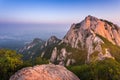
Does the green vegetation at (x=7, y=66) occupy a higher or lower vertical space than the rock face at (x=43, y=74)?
lower

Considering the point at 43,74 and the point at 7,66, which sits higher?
the point at 43,74

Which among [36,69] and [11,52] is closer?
[36,69]

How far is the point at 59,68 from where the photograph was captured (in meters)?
68.4

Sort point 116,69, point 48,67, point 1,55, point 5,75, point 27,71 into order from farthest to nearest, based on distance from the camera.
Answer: point 1,55 < point 5,75 < point 116,69 < point 48,67 < point 27,71

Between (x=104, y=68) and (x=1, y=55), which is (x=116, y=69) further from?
(x=1, y=55)

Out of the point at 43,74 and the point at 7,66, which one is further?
the point at 7,66

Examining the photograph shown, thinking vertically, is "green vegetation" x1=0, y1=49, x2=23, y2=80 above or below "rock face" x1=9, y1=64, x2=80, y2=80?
below

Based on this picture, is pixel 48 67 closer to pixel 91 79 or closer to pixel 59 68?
pixel 59 68

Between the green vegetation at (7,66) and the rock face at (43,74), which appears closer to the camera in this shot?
the rock face at (43,74)

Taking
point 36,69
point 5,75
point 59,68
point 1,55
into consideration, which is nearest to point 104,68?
point 59,68

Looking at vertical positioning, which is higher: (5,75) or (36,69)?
(36,69)

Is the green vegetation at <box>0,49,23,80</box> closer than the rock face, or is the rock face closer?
the rock face

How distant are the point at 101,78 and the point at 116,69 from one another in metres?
6.11

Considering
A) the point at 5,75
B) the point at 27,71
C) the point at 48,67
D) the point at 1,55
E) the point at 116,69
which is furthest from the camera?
the point at 1,55
